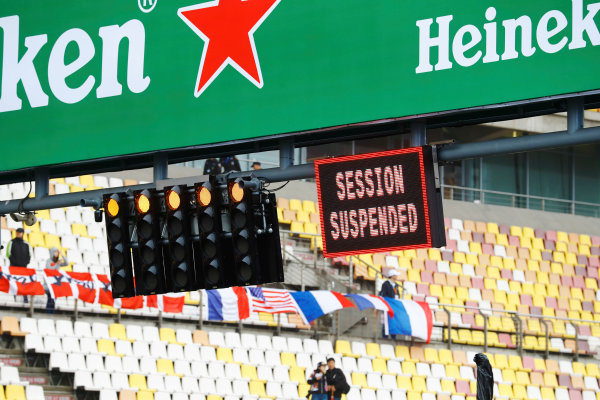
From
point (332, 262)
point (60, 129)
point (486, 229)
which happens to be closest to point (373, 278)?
point (332, 262)

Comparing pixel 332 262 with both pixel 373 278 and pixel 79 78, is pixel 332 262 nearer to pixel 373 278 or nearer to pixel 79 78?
pixel 373 278

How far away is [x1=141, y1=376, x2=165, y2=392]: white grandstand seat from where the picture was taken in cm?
2066

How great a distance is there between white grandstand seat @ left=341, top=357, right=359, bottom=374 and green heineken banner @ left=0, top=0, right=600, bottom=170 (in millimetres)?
11396

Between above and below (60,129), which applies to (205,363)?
below

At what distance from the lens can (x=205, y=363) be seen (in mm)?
21766

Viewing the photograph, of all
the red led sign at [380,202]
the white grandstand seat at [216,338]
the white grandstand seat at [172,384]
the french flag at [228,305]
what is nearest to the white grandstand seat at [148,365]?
the white grandstand seat at [172,384]

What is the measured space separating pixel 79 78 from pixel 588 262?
2238 centimetres

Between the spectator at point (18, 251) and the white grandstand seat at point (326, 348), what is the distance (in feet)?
19.2

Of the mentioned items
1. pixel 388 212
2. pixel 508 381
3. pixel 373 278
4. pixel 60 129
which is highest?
pixel 60 129

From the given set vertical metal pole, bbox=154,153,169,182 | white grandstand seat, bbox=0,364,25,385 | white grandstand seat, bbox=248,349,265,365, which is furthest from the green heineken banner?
white grandstand seat, bbox=248,349,265,365

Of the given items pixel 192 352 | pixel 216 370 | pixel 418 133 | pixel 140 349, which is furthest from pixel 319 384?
pixel 418 133

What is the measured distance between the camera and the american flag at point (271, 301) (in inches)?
848

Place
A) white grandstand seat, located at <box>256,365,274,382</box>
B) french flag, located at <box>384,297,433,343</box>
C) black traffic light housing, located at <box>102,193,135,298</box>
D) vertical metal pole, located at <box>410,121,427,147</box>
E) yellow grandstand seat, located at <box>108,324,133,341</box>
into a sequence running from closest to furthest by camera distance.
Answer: vertical metal pole, located at <box>410,121,427,147</box>
black traffic light housing, located at <box>102,193,135,298</box>
yellow grandstand seat, located at <box>108,324,133,341</box>
white grandstand seat, located at <box>256,365,274,382</box>
french flag, located at <box>384,297,433,343</box>

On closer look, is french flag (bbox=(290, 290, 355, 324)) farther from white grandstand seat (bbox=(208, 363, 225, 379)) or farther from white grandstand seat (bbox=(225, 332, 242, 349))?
white grandstand seat (bbox=(208, 363, 225, 379))
